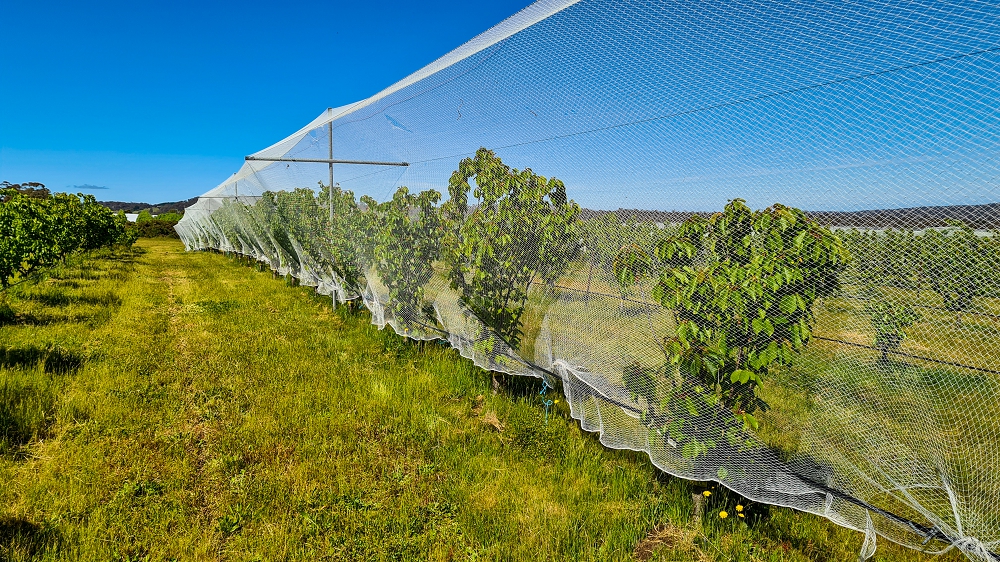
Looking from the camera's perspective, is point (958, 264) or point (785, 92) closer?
point (958, 264)

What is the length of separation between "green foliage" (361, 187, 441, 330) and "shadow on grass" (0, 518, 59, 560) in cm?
289

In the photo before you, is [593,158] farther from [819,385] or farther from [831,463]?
[831,463]

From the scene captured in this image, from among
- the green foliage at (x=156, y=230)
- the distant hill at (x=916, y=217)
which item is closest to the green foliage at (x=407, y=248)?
the distant hill at (x=916, y=217)

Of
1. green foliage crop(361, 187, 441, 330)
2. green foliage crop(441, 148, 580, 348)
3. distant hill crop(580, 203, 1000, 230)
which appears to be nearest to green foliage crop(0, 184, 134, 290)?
green foliage crop(361, 187, 441, 330)

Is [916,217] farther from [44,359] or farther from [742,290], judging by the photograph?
[44,359]

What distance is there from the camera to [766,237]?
6.33ft

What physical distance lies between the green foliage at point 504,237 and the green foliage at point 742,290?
30.3 inches

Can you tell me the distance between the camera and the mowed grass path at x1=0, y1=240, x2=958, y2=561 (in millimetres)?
2244

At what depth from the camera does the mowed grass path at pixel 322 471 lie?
224 cm

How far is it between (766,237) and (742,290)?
230mm

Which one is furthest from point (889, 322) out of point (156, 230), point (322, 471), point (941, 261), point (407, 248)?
point (156, 230)

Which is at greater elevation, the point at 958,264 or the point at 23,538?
the point at 958,264

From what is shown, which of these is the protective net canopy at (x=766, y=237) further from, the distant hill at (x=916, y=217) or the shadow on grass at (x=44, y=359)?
the shadow on grass at (x=44, y=359)

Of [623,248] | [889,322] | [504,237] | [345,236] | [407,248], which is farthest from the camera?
[345,236]
